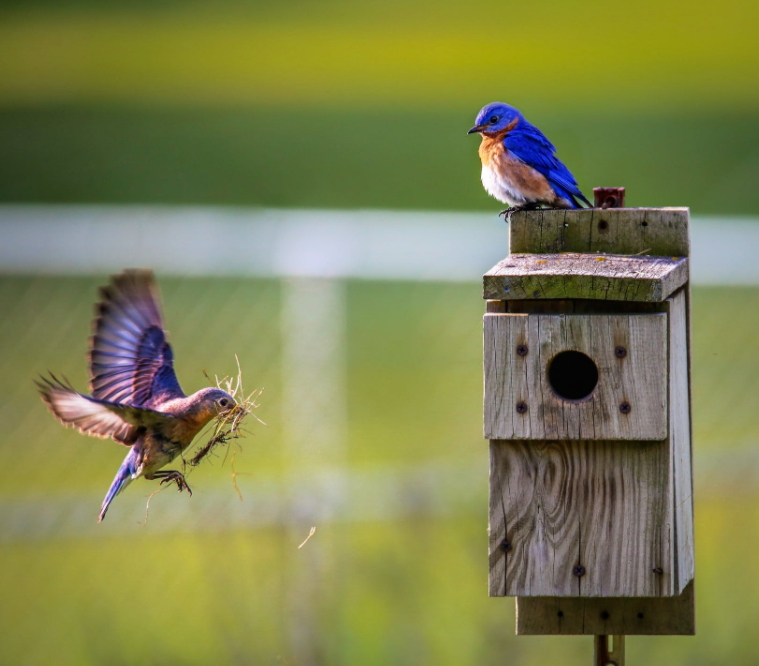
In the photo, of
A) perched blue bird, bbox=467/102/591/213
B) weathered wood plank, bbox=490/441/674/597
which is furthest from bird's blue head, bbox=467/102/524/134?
weathered wood plank, bbox=490/441/674/597

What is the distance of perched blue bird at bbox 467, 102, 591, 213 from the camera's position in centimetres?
392

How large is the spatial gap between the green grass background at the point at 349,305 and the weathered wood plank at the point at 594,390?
205 cm

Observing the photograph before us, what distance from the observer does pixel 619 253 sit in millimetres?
3150

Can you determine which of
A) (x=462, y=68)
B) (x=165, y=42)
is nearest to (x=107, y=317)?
(x=462, y=68)

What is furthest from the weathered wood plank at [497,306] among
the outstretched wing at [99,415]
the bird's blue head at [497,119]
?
the bird's blue head at [497,119]

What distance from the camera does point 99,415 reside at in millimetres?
3270

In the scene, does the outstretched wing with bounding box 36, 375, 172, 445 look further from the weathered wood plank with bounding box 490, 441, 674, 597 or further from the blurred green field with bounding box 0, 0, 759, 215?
the blurred green field with bounding box 0, 0, 759, 215


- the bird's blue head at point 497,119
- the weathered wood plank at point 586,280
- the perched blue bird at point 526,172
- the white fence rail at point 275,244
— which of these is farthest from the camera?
the white fence rail at point 275,244

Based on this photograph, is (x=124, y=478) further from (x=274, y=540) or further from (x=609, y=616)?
(x=274, y=540)

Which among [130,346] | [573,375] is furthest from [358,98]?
[573,375]

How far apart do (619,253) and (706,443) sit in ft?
16.5

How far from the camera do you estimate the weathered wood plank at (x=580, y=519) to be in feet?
9.77

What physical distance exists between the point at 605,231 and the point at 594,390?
49 cm

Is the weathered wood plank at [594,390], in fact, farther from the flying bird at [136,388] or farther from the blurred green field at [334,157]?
the blurred green field at [334,157]
